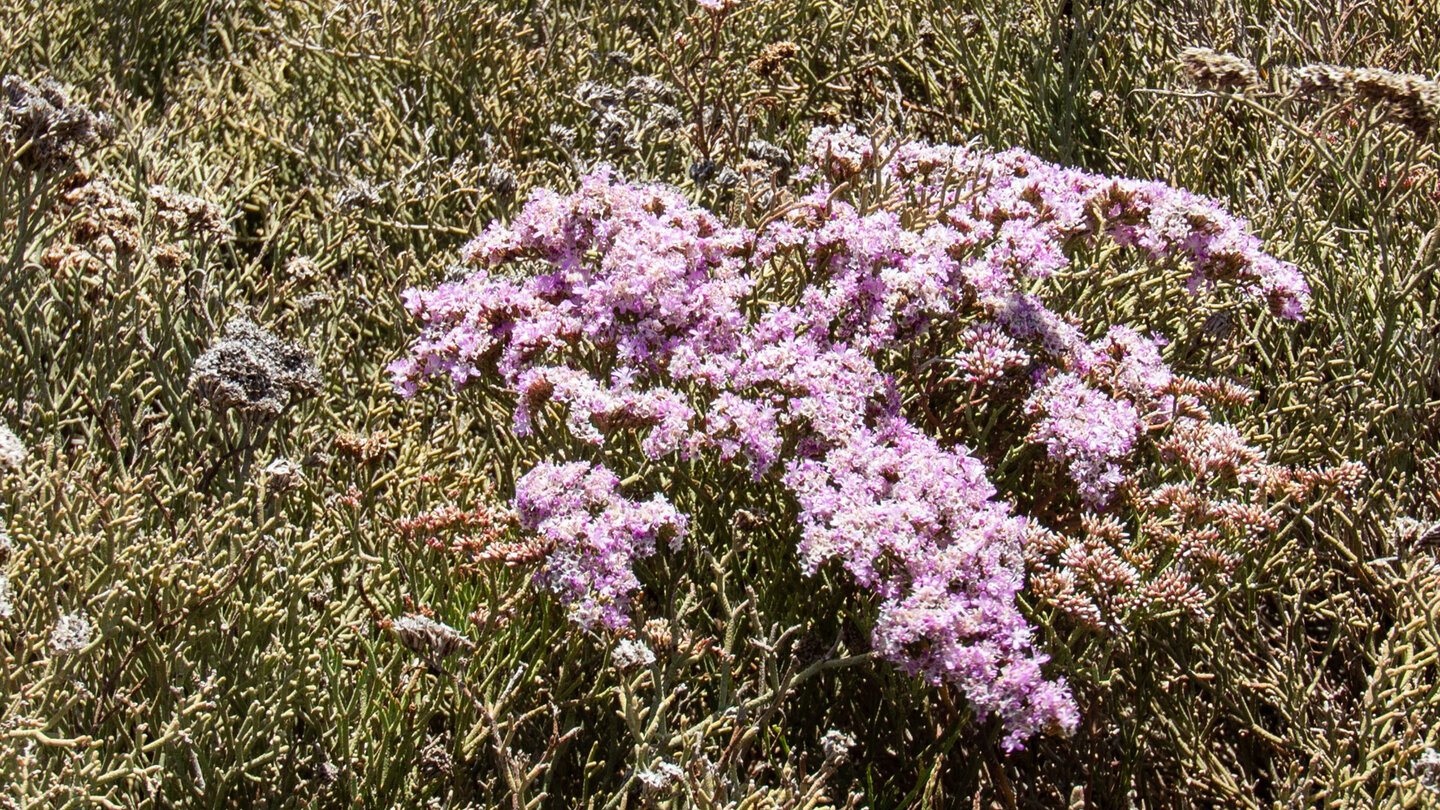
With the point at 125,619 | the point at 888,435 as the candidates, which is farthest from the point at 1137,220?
the point at 125,619

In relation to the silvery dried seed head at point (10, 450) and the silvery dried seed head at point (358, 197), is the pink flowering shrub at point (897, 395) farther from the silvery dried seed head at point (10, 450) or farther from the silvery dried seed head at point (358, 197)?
the silvery dried seed head at point (10, 450)

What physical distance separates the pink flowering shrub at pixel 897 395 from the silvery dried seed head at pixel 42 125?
0.81 m

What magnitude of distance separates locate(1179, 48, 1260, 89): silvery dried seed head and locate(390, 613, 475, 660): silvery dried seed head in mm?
1842

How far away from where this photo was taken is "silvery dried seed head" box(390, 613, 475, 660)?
7.20 ft

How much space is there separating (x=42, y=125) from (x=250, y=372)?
779mm

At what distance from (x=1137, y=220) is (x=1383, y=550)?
3.65 feet

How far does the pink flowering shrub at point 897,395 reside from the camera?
7.71ft

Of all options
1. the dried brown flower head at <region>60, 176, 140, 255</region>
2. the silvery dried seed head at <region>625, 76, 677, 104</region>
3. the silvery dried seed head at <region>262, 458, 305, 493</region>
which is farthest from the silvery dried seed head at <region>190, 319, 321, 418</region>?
the silvery dried seed head at <region>625, 76, 677, 104</region>

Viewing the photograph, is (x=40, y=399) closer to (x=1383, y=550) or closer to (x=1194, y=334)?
(x=1194, y=334)

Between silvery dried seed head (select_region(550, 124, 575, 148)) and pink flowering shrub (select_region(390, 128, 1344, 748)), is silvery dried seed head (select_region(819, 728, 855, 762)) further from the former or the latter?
silvery dried seed head (select_region(550, 124, 575, 148))

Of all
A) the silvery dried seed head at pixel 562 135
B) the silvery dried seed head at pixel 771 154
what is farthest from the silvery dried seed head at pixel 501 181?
the silvery dried seed head at pixel 771 154

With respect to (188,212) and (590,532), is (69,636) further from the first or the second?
(188,212)

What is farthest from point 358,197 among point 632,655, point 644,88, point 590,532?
point 632,655

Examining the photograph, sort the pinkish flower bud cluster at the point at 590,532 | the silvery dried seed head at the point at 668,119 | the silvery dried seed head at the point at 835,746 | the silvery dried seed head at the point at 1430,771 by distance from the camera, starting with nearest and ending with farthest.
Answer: the silvery dried seed head at the point at 835,746
the silvery dried seed head at the point at 1430,771
the pinkish flower bud cluster at the point at 590,532
the silvery dried seed head at the point at 668,119
